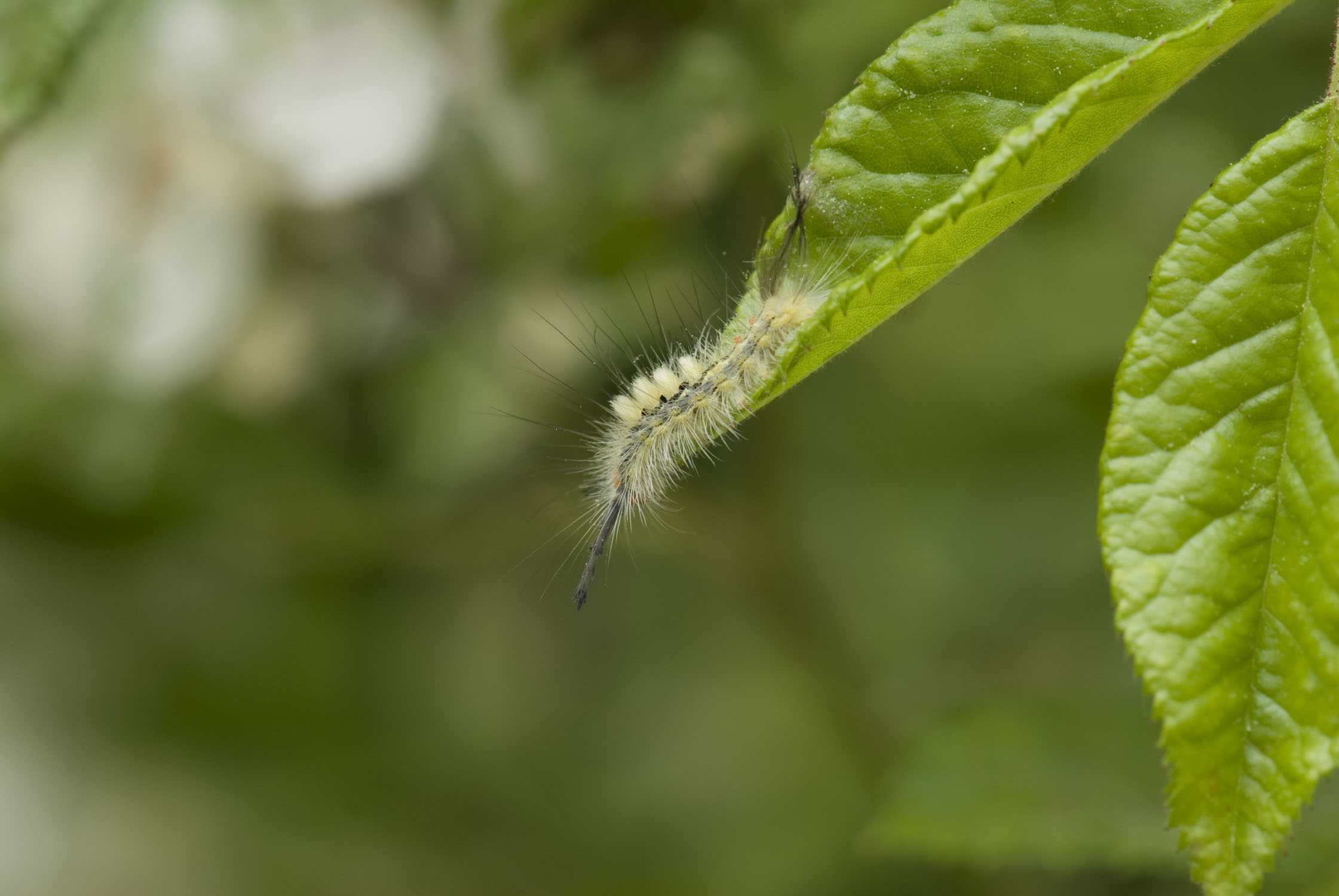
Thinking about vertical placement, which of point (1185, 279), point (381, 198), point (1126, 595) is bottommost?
point (1126, 595)

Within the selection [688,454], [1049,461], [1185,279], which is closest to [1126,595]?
[1185,279]

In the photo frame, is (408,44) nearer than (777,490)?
Yes

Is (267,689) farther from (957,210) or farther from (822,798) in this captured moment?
(957,210)

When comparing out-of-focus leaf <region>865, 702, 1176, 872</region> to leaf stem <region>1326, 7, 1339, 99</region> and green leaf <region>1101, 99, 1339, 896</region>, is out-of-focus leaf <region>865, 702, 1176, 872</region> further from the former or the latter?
leaf stem <region>1326, 7, 1339, 99</region>

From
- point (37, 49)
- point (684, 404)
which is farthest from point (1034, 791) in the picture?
point (37, 49)

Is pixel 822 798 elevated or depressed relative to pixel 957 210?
elevated

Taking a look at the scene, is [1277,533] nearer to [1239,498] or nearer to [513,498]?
[1239,498]

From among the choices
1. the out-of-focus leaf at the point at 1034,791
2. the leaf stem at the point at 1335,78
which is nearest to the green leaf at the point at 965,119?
the leaf stem at the point at 1335,78
